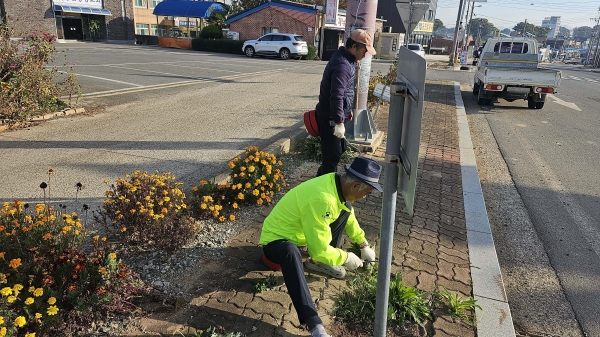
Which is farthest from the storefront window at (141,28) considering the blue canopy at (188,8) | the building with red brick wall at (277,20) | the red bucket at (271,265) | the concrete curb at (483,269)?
the red bucket at (271,265)

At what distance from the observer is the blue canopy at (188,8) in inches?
1475

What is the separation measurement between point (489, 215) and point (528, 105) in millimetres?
8988

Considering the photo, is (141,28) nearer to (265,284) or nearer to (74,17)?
(74,17)

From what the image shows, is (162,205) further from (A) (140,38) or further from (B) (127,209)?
(A) (140,38)

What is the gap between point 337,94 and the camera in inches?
163

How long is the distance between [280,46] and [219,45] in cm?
641

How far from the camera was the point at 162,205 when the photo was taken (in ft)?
11.3

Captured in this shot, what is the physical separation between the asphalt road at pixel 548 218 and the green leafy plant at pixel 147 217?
2.68 meters

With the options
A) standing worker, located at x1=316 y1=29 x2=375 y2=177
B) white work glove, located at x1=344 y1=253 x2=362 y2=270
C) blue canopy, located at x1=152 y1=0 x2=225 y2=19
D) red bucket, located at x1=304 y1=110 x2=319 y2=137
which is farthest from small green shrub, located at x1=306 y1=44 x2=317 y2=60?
white work glove, located at x1=344 y1=253 x2=362 y2=270

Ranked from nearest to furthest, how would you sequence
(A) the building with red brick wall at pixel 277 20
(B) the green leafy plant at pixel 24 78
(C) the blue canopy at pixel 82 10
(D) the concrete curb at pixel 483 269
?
1. (D) the concrete curb at pixel 483 269
2. (B) the green leafy plant at pixel 24 78
3. (A) the building with red brick wall at pixel 277 20
4. (C) the blue canopy at pixel 82 10

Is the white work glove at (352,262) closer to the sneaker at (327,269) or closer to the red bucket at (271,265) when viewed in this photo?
the sneaker at (327,269)

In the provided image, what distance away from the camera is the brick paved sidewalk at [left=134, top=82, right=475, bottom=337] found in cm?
274

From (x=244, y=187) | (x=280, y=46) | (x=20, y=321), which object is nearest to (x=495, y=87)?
(x=244, y=187)

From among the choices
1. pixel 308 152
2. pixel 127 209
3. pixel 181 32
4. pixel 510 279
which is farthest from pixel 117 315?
pixel 181 32
